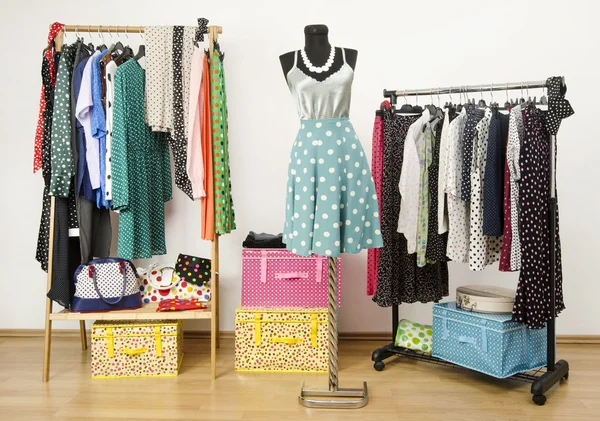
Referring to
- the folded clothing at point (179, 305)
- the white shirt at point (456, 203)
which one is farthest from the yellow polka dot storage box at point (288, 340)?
the white shirt at point (456, 203)

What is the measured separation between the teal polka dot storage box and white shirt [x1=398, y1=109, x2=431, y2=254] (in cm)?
43

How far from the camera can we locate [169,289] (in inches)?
123

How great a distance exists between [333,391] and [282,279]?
739mm

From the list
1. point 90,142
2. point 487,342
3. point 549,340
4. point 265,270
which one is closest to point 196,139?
point 90,142

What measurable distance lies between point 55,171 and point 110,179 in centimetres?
28

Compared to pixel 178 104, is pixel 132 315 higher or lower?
lower

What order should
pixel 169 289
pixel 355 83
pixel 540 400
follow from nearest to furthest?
pixel 540 400, pixel 169 289, pixel 355 83

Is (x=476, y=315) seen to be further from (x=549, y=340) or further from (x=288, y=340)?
(x=288, y=340)

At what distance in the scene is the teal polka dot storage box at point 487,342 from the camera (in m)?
2.68

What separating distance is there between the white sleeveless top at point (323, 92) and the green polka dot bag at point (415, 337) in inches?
56.4

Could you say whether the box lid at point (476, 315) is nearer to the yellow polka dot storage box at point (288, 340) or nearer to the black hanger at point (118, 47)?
the yellow polka dot storage box at point (288, 340)

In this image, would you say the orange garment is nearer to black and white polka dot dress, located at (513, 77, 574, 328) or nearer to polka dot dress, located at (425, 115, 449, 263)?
polka dot dress, located at (425, 115, 449, 263)

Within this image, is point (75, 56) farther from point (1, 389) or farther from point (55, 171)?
point (1, 389)

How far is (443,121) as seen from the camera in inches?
118
